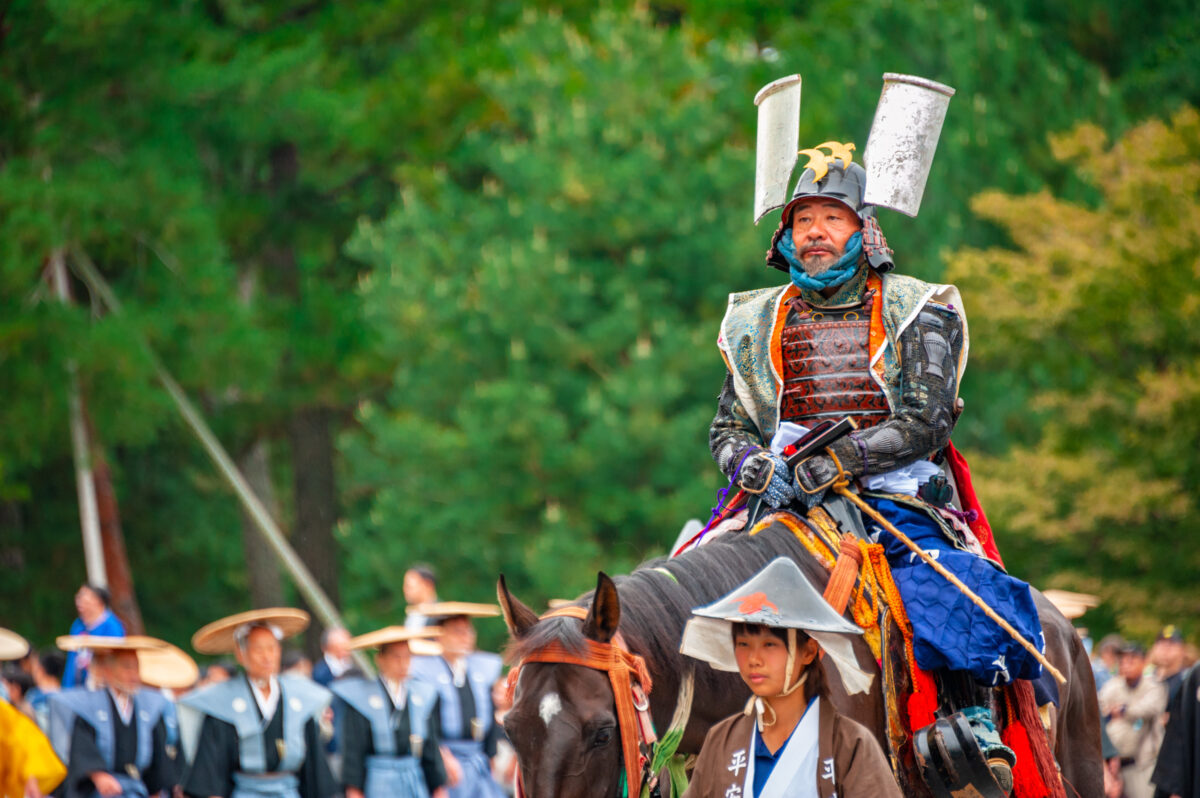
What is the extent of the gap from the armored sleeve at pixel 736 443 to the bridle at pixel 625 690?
1.22m

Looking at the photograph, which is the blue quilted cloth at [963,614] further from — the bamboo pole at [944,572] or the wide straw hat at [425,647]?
the wide straw hat at [425,647]

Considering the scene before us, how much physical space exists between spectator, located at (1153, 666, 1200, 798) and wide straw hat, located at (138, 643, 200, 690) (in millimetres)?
6670

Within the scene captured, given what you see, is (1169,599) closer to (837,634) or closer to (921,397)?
(921,397)

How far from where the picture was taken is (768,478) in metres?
5.95

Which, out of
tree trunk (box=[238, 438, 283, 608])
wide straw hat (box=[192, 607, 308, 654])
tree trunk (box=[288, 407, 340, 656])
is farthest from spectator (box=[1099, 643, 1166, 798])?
tree trunk (box=[238, 438, 283, 608])

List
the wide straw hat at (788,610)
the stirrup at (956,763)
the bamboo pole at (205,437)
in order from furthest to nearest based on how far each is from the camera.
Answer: the bamboo pole at (205,437), the stirrup at (956,763), the wide straw hat at (788,610)

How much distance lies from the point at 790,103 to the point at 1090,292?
1164 cm

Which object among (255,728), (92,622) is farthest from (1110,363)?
(255,728)

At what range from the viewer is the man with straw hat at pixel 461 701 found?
11.3 metres

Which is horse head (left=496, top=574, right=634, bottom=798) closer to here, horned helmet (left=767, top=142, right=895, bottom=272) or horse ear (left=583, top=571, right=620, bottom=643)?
horse ear (left=583, top=571, right=620, bottom=643)

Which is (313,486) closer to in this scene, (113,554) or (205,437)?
(113,554)

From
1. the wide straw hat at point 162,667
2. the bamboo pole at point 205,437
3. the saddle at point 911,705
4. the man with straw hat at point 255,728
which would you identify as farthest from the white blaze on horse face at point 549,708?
the bamboo pole at point 205,437

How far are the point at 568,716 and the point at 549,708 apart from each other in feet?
0.20

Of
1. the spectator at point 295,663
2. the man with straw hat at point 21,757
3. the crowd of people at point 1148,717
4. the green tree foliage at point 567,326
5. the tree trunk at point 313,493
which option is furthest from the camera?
the tree trunk at point 313,493
